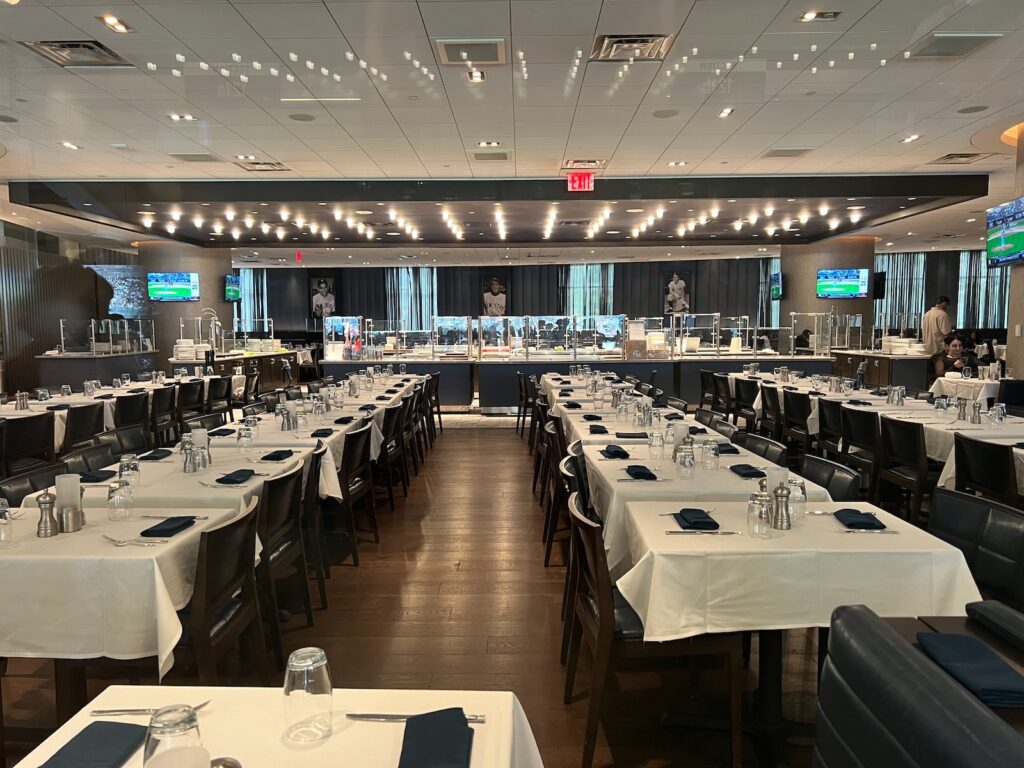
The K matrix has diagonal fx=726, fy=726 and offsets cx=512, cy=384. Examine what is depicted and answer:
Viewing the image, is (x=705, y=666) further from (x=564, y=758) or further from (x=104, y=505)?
(x=104, y=505)

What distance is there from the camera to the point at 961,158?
9.31m

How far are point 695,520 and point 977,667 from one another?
1359 mm

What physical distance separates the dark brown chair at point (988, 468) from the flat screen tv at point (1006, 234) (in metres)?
5.06

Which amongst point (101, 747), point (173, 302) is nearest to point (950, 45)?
point (101, 747)

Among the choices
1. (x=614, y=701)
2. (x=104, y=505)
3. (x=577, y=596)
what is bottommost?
(x=614, y=701)

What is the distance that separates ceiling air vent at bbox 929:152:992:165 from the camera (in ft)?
29.8

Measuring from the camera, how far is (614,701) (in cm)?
297

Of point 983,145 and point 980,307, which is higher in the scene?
point 983,145

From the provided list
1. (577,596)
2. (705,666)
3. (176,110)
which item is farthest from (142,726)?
(176,110)

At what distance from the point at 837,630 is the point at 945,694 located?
312 millimetres

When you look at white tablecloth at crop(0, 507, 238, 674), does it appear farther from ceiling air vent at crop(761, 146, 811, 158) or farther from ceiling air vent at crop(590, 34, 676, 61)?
ceiling air vent at crop(761, 146, 811, 158)

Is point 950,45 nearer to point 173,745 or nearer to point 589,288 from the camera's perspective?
point 173,745

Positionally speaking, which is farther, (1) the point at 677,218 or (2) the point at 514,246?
(2) the point at 514,246

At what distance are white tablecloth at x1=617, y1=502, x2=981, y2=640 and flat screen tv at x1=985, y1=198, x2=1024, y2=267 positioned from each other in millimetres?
7495
